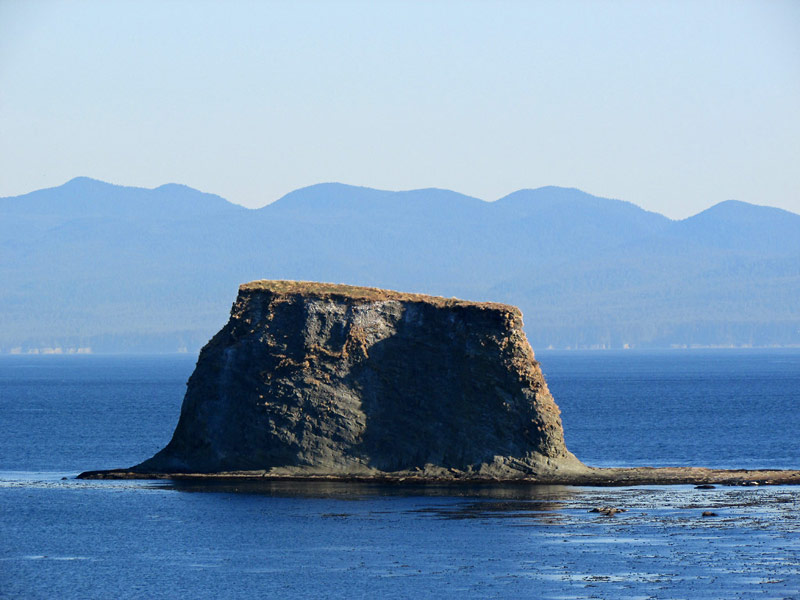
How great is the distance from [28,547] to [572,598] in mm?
21679

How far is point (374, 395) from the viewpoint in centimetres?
7231

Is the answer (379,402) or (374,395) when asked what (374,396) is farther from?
(379,402)

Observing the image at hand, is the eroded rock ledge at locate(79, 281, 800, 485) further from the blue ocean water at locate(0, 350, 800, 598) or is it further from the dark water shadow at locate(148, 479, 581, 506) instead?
the blue ocean water at locate(0, 350, 800, 598)

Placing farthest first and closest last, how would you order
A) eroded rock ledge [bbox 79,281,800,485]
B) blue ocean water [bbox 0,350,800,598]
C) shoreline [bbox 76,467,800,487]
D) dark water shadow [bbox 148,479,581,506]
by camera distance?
eroded rock ledge [bbox 79,281,800,485]
shoreline [bbox 76,467,800,487]
dark water shadow [bbox 148,479,581,506]
blue ocean water [bbox 0,350,800,598]

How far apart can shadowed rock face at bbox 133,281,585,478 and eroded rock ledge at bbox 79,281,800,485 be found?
0.17 feet

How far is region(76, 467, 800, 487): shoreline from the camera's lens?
228ft

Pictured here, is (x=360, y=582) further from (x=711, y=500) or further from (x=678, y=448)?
(x=678, y=448)

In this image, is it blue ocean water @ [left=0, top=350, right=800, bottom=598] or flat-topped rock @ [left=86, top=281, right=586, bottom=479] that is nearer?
blue ocean water @ [left=0, top=350, right=800, bottom=598]

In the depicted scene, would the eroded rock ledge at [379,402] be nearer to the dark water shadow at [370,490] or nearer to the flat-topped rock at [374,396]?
the flat-topped rock at [374,396]

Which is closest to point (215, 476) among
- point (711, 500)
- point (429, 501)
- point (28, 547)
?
point (429, 501)

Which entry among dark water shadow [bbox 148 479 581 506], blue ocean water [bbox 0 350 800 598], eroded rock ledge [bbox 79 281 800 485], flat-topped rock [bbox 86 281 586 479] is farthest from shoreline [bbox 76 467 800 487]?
blue ocean water [bbox 0 350 800 598]

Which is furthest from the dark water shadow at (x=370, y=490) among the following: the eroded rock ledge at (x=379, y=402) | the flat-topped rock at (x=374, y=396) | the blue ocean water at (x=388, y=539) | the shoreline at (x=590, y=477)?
the flat-topped rock at (x=374, y=396)

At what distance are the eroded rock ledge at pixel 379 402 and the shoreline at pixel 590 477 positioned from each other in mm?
97

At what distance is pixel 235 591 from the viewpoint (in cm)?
4512
